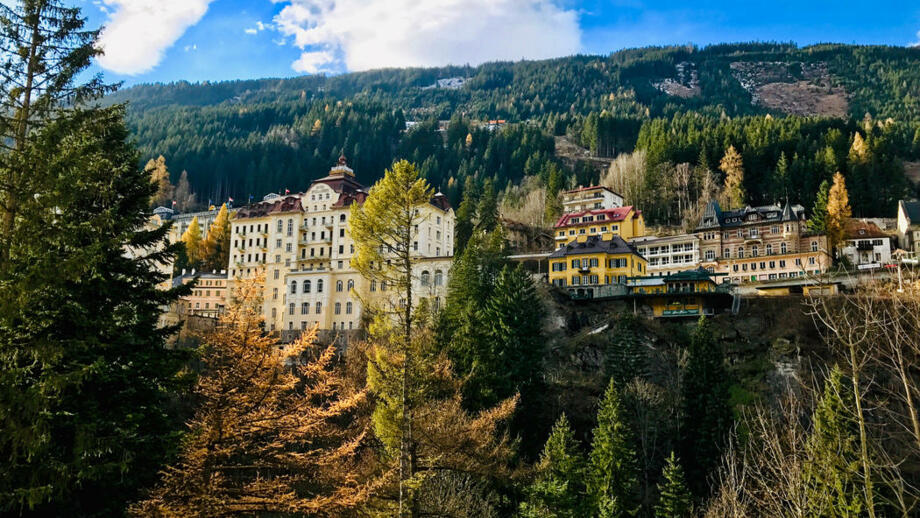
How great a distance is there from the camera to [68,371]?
1566cm

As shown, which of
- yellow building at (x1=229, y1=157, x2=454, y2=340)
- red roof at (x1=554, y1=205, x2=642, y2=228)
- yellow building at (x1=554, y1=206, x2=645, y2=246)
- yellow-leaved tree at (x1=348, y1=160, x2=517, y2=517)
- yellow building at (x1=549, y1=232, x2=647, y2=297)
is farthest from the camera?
red roof at (x1=554, y1=205, x2=642, y2=228)

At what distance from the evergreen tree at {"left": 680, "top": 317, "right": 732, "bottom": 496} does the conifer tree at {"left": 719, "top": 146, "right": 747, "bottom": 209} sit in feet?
171

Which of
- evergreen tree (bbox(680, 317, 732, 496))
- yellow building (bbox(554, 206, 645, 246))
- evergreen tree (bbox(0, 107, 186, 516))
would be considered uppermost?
yellow building (bbox(554, 206, 645, 246))

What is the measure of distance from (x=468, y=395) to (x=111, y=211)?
1020 inches

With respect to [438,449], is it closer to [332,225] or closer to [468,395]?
[468,395]

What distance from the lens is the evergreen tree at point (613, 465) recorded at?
37812 mm

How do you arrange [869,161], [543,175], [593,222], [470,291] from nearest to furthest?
[470,291]
[593,222]
[869,161]
[543,175]

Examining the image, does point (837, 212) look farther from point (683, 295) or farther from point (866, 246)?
point (683, 295)

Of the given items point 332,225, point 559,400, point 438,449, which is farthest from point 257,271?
point 332,225

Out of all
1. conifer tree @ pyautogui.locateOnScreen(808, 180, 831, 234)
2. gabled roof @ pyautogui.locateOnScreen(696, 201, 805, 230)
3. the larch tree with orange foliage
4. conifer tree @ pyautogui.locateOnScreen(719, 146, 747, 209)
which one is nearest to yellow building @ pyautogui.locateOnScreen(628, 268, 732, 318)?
gabled roof @ pyautogui.locateOnScreen(696, 201, 805, 230)

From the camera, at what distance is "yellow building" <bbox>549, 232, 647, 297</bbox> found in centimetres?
7125

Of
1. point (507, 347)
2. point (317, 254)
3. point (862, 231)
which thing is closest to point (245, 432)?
point (507, 347)

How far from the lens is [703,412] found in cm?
4488

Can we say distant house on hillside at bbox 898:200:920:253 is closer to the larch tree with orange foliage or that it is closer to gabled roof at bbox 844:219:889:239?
gabled roof at bbox 844:219:889:239
